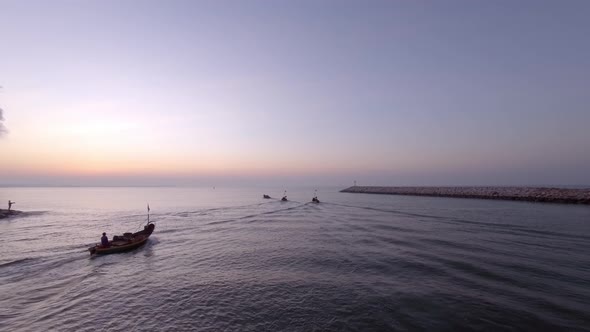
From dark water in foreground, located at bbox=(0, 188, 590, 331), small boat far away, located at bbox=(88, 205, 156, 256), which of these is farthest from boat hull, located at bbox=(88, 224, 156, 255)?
dark water in foreground, located at bbox=(0, 188, 590, 331)

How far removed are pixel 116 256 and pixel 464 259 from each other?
33381 mm

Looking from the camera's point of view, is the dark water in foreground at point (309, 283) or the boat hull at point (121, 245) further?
the boat hull at point (121, 245)

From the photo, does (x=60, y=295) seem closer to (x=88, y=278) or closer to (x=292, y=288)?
(x=88, y=278)

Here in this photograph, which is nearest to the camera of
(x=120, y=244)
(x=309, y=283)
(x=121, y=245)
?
(x=309, y=283)

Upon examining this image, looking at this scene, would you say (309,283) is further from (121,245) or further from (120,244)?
(120,244)

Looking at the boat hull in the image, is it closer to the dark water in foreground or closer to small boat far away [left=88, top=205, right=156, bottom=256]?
small boat far away [left=88, top=205, right=156, bottom=256]

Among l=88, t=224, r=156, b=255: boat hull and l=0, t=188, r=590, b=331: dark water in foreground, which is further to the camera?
l=88, t=224, r=156, b=255: boat hull

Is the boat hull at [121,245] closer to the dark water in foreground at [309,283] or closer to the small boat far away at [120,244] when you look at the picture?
the small boat far away at [120,244]

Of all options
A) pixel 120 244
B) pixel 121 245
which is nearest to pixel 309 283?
pixel 121 245

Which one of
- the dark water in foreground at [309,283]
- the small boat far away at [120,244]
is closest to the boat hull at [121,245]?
the small boat far away at [120,244]

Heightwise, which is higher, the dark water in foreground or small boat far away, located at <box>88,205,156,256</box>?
small boat far away, located at <box>88,205,156,256</box>

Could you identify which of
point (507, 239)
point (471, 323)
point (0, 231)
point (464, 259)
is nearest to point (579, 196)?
point (507, 239)

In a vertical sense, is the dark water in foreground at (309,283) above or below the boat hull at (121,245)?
below

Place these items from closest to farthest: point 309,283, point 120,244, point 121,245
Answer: point 309,283, point 121,245, point 120,244
